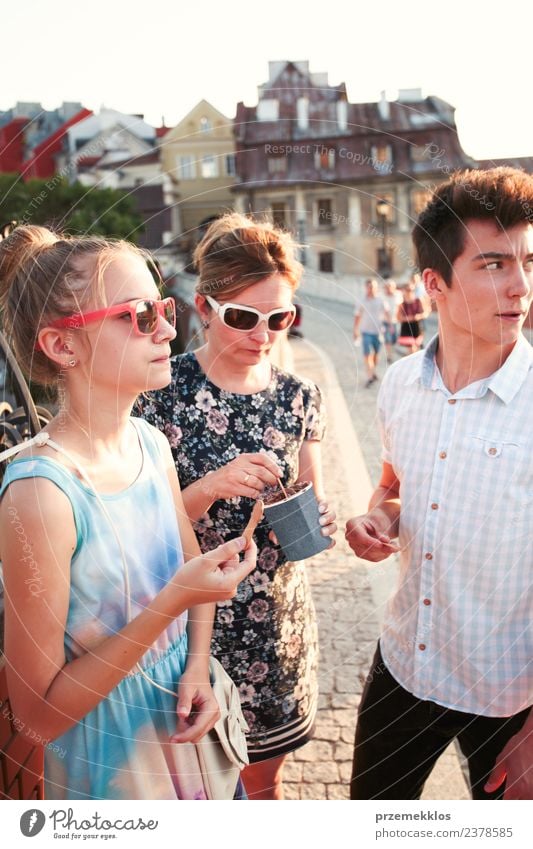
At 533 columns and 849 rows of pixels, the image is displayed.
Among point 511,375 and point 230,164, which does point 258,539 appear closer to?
point 511,375

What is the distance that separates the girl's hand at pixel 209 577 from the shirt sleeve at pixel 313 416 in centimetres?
52

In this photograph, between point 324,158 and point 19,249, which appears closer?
point 19,249

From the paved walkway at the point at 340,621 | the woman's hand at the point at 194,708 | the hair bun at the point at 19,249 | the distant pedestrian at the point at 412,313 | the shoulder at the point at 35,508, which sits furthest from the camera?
the paved walkway at the point at 340,621

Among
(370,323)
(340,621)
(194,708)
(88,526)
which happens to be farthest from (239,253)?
(340,621)

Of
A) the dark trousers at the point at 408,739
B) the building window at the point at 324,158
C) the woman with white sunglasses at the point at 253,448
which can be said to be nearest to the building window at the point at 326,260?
the woman with white sunglasses at the point at 253,448

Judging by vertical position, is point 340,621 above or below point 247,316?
below

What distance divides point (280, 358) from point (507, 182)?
59 centimetres

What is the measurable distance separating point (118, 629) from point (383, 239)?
84 cm

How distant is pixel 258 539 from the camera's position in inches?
57.8

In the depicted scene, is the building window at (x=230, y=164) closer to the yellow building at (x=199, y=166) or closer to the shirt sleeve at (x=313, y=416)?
the yellow building at (x=199, y=166)

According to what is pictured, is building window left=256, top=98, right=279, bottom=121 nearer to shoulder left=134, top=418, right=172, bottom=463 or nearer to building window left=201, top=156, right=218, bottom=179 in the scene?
building window left=201, top=156, right=218, bottom=179

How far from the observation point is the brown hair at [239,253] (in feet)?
4.25
